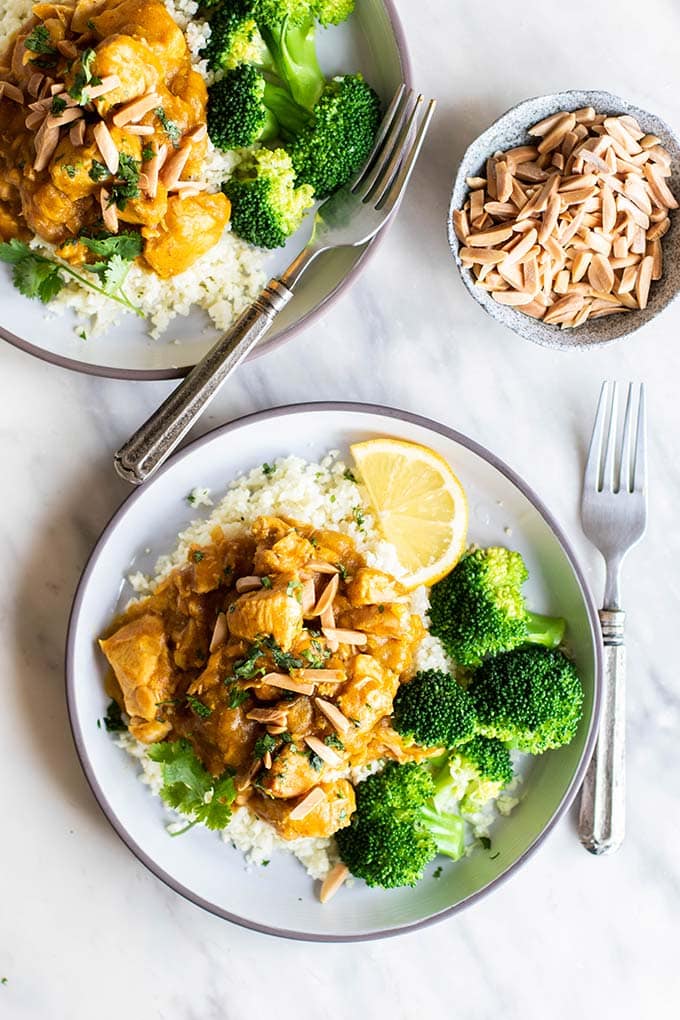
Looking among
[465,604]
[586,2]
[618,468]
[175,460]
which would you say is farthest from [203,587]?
[586,2]

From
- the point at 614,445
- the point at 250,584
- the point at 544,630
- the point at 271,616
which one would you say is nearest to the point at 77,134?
the point at 250,584

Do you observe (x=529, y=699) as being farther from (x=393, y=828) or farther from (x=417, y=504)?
(x=417, y=504)

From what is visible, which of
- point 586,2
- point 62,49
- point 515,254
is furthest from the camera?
point 586,2

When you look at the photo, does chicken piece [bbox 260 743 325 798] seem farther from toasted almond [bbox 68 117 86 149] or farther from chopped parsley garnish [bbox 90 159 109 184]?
toasted almond [bbox 68 117 86 149]

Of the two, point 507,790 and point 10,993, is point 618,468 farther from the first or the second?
point 10,993

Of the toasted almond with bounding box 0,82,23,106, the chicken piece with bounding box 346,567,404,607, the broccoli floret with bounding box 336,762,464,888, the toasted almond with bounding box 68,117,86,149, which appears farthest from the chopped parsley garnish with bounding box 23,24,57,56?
the broccoli floret with bounding box 336,762,464,888

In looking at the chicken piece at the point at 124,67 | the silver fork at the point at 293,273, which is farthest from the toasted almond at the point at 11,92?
the silver fork at the point at 293,273

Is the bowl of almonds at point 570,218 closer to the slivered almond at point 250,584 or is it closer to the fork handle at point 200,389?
the fork handle at point 200,389

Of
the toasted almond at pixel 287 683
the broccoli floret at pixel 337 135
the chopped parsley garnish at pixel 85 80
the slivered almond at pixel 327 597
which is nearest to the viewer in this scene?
the chopped parsley garnish at pixel 85 80
